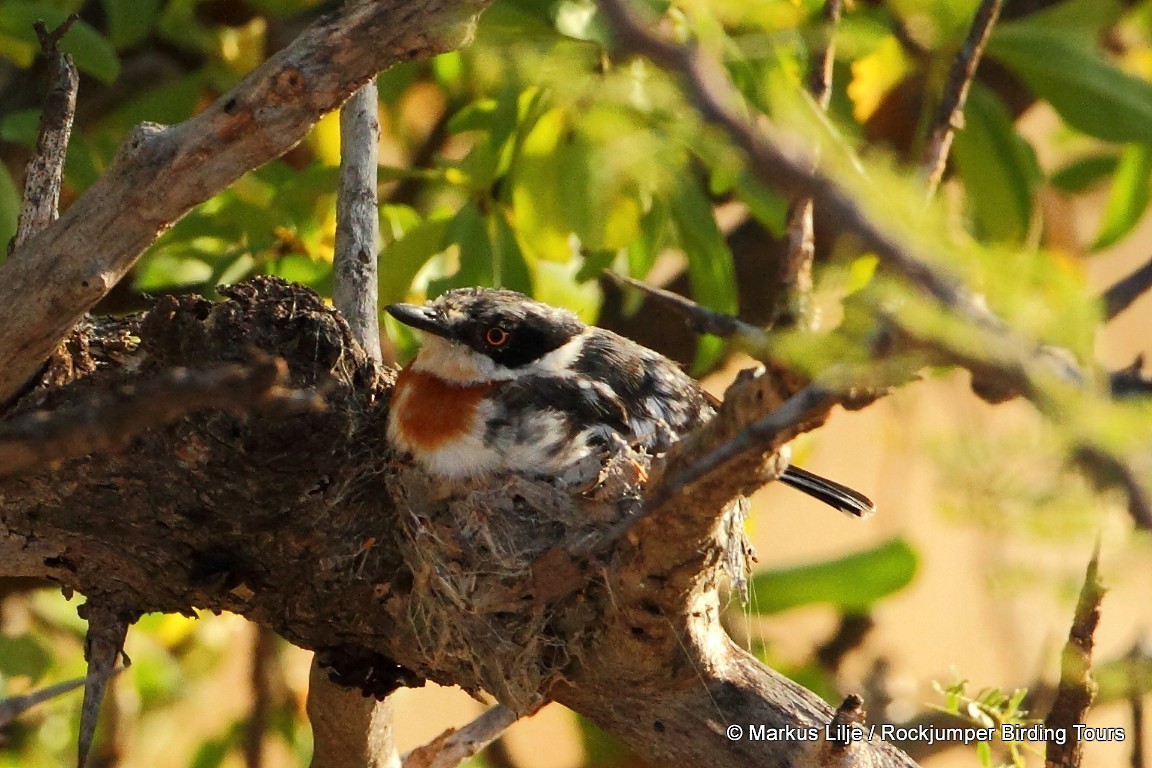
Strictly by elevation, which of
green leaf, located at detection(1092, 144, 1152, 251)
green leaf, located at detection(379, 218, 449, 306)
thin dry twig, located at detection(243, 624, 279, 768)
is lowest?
thin dry twig, located at detection(243, 624, 279, 768)

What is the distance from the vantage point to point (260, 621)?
2.74 meters

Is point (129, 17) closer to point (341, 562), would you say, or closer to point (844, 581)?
point (341, 562)

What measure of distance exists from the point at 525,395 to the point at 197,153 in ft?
4.11

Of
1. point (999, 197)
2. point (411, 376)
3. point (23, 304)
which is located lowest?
point (23, 304)

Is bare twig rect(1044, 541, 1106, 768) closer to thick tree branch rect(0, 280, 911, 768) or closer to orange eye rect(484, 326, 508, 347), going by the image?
thick tree branch rect(0, 280, 911, 768)

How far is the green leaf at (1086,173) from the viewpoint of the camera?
4.52m

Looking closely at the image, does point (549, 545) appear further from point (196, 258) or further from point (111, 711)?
point (111, 711)

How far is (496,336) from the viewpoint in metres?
3.32

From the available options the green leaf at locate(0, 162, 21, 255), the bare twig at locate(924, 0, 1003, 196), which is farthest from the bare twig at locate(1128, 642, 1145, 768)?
the green leaf at locate(0, 162, 21, 255)

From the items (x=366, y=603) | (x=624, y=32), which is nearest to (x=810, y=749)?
(x=366, y=603)

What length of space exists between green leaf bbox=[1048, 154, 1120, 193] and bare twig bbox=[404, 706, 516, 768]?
289 centimetres

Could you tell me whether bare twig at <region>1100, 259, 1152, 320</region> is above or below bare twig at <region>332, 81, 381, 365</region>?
below

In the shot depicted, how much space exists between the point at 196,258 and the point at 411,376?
0.95 metres

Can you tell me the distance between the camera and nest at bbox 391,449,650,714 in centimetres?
256
